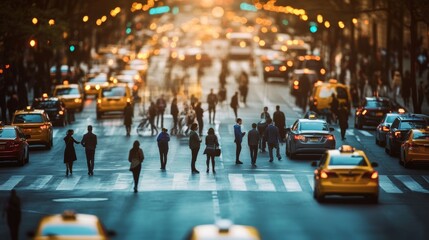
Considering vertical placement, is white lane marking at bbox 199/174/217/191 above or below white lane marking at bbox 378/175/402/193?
above

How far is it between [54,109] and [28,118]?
1070 centimetres

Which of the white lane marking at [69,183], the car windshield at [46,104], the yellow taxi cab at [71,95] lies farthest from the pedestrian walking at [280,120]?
the yellow taxi cab at [71,95]

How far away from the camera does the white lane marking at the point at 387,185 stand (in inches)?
1417

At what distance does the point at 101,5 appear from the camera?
10219 centimetres

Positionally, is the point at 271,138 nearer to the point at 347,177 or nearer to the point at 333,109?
the point at 347,177

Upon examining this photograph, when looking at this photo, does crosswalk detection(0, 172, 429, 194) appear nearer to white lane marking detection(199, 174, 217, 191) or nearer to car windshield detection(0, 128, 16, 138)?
white lane marking detection(199, 174, 217, 191)

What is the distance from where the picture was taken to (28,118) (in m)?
50.1

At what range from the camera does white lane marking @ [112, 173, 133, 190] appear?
36.8 meters

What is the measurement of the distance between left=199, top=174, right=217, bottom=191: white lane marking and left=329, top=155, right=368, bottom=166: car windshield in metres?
5.32

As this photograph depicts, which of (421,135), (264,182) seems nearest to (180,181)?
(264,182)

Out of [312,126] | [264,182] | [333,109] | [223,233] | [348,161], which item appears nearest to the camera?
[223,233]

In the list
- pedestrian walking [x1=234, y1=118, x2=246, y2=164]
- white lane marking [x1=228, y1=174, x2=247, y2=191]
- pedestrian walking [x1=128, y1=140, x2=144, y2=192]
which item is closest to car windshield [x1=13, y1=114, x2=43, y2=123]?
pedestrian walking [x1=234, y1=118, x2=246, y2=164]

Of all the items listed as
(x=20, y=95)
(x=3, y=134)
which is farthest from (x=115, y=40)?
(x=3, y=134)

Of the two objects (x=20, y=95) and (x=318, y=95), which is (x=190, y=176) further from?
(x=20, y=95)
